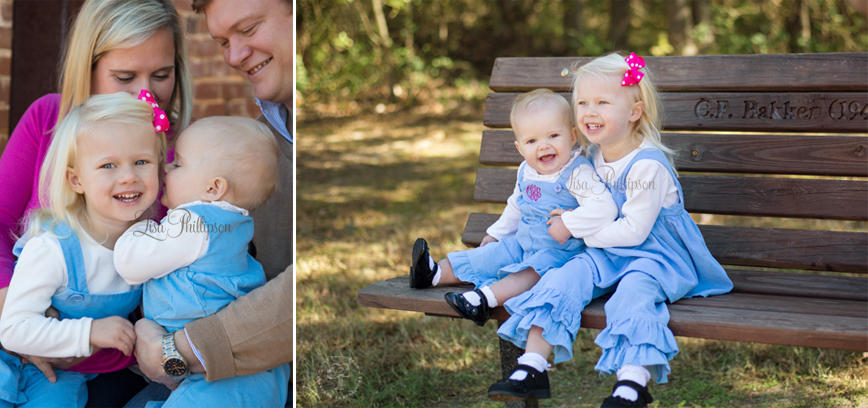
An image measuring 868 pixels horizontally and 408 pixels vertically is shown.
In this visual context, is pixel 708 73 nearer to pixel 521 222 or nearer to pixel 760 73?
pixel 760 73

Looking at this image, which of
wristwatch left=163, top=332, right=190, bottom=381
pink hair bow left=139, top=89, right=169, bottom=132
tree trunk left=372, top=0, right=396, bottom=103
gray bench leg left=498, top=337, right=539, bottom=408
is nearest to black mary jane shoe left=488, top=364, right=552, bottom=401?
gray bench leg left=498, top=337, right=539, bottom=408

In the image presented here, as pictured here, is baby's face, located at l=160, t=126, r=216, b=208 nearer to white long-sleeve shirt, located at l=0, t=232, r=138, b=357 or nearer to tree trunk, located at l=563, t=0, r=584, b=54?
white long-sleeve shirt, located at l=0, t=232, r=138, b=357

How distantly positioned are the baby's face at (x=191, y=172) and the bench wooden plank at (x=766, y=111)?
1.43 m

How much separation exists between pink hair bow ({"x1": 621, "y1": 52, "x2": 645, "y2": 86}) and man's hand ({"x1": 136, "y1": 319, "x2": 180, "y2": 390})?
1541 mm

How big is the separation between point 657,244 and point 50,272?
5.59 ft

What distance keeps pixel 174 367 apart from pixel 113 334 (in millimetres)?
187

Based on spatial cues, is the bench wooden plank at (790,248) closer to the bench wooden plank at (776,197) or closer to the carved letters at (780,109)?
the bench wooden plank at (776,197)

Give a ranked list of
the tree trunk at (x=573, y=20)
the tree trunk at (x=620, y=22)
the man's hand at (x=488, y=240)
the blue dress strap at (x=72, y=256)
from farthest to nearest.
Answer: the tree trunk at (x=620, y=22), the tree trunk at (x=573, y=20), the man's hand at (x=488, y=240), the blue dress strap at (x=72, y=256)

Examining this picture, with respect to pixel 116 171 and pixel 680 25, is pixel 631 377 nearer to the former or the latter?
pixel 116 171

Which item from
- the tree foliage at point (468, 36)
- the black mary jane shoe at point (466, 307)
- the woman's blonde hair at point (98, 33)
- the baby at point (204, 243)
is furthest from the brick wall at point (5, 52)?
the tree foliage at point (468, 36)

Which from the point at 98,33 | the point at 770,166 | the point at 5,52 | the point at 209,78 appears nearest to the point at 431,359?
the point at 770,166

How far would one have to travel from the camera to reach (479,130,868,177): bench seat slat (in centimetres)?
245

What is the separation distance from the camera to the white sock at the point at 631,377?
5.97 feet

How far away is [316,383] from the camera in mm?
2795
